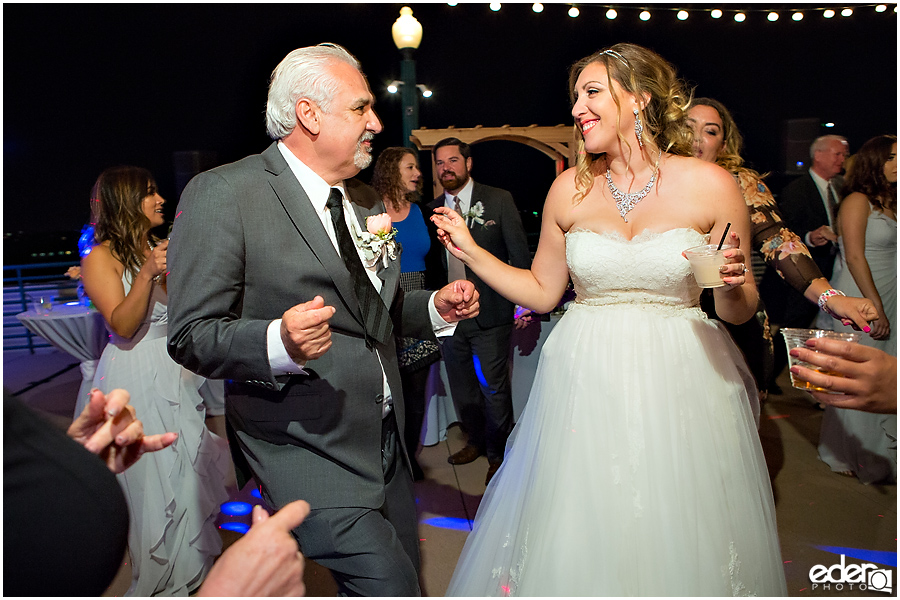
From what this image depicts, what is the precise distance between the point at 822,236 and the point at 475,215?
103 inches

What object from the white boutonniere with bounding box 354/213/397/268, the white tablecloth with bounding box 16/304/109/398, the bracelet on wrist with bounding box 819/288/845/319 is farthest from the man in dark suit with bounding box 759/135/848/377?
the white tablecloth with bounding box 16/304/109/398

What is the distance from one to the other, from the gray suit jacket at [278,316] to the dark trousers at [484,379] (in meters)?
1.91

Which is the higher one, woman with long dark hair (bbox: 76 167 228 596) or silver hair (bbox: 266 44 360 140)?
silver hair (bbox: 266 44 360 140)

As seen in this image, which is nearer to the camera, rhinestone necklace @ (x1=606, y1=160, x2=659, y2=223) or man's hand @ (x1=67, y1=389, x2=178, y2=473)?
man's hand @ (x1=67, y1=389, x2=178, y2=473)

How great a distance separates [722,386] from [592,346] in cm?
40

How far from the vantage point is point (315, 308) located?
1266 millimetres

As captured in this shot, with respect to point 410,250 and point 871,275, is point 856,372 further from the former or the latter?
point 871,275

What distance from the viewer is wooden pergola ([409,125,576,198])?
18.9 feet

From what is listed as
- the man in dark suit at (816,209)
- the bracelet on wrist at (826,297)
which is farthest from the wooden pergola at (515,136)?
→ the bracelet on wrist at (826,297)

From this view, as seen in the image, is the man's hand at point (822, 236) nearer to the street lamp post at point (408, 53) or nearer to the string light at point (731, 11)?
the string light at point (731, 11)

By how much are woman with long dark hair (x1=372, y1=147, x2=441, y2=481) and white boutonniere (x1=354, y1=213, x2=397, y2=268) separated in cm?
161

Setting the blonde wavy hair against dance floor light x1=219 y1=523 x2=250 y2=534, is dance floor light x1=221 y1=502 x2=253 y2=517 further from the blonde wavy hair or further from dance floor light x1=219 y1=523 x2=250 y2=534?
the blonde wavy hair

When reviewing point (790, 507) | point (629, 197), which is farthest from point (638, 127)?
point (790, 507)

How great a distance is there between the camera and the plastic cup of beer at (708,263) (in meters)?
1.46
